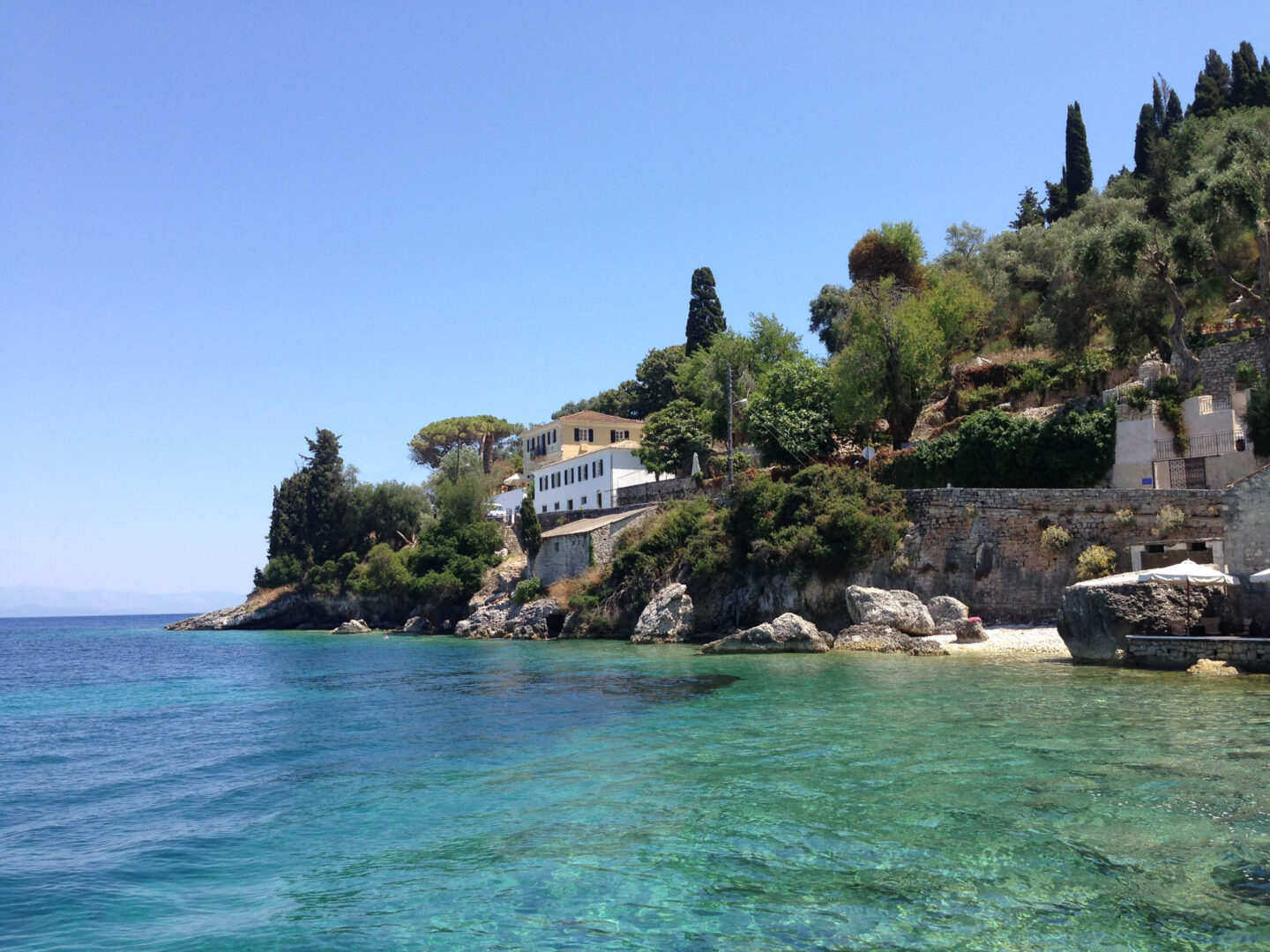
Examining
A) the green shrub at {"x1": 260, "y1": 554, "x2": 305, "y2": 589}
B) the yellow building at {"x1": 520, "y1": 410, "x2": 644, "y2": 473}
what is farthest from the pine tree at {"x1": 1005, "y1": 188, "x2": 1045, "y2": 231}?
the green shrub at {"x1": 260, "y1": 554, "x2": 305, "y2": 589}

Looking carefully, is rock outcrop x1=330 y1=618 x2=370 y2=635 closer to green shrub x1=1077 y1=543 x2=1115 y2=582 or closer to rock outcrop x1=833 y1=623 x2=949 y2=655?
rock outcrop x1=833 y1=623 x2=949 y2=655

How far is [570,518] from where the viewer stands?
50.6 m

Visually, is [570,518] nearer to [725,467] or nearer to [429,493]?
[725,467]

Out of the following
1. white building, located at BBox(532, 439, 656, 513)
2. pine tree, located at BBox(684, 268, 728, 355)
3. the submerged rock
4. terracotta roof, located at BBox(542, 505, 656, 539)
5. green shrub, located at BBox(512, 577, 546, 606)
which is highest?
pine tree, located at BBox(684, 268, 728, 355)

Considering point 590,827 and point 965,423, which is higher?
point 965,423

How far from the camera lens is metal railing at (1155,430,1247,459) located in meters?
27.8

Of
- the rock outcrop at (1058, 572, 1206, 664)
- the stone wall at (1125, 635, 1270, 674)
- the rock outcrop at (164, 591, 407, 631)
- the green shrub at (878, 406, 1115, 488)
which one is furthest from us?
the rock outcrop at (164, 591, 407, 631)

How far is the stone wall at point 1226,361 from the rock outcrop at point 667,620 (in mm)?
21120

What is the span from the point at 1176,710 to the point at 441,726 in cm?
1385

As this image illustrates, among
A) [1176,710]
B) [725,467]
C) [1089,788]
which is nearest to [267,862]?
[1089,788]

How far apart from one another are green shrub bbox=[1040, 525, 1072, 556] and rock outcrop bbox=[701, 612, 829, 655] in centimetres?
770

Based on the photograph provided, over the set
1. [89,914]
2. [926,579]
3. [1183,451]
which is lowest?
[89,914]

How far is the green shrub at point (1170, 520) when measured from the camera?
976 inches

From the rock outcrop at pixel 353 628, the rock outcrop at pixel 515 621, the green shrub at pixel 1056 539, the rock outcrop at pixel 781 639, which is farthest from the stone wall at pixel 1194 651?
the rock outcrop at pixel 353 628
